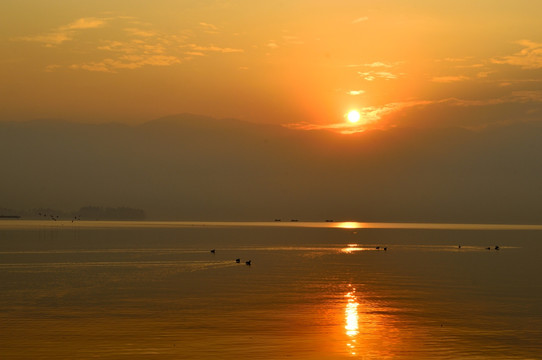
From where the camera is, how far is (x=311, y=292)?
216 feet

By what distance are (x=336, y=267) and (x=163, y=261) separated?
1067 inches

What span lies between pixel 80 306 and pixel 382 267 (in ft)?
180

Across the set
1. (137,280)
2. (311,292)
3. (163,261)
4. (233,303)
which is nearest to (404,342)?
(233,303)

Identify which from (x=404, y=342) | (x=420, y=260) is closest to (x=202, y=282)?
(x=404, y=342)

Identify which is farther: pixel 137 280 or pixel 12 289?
pixel 137 280

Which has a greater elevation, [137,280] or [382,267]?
[382,267]

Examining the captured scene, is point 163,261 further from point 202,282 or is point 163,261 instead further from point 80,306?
point 80,306

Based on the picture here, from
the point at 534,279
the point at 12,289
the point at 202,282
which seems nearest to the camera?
the point at 12,289

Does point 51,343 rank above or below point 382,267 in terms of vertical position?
below

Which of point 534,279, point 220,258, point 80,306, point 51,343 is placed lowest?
point 51,343

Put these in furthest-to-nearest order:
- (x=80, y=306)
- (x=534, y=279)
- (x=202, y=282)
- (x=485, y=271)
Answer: (x=485, y=271) < (x=534, y=279) < (x=202, y=282) < (x=80, y=306)

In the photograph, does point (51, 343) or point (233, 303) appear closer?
point (51, 343)

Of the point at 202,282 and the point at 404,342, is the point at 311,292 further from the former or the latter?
the point at 404,342

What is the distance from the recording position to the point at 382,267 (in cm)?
9975
